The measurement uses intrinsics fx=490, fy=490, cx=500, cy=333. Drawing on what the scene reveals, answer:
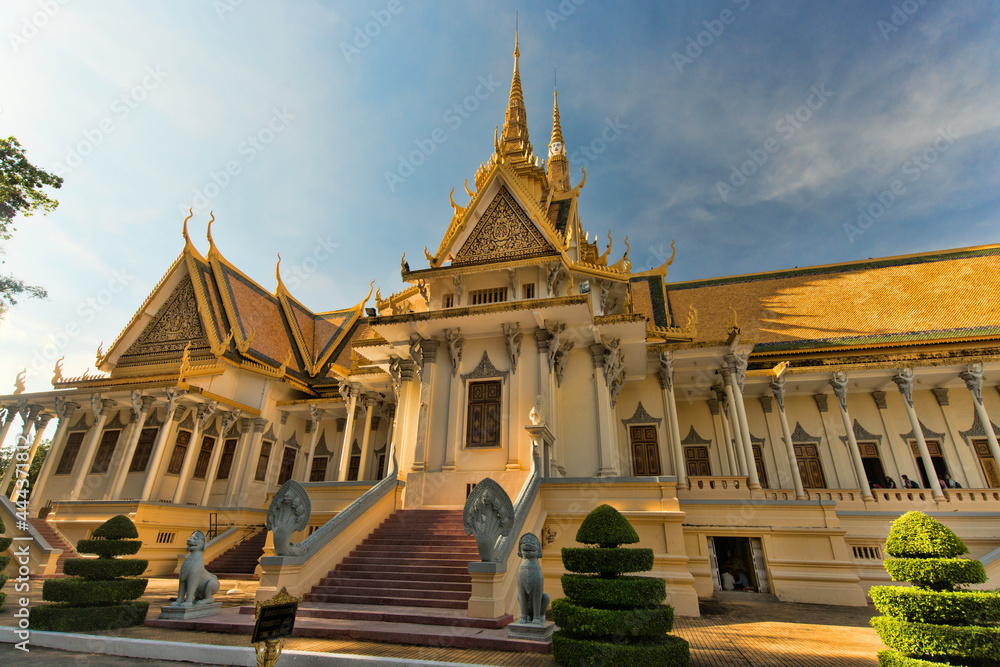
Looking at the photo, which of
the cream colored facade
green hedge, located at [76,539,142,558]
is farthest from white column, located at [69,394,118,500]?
green hedge, located at [76,539,142,558]

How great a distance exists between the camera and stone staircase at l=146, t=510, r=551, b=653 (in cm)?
536

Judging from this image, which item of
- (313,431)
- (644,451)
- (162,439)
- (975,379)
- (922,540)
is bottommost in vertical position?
(922,540)

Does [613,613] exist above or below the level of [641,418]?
below

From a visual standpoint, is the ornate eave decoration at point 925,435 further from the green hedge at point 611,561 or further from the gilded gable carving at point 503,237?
the green hedge at point 611,561

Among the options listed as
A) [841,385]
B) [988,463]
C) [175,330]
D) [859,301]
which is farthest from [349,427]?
[988,463]

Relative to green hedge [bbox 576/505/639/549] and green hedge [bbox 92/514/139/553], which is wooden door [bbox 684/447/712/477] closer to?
green hedge [bbox 576/505/639/549]

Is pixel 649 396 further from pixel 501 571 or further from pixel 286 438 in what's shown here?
pixel 286 438

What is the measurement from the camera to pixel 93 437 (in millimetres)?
16062

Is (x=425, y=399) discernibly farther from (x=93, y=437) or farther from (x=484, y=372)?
(x=93, y=437)

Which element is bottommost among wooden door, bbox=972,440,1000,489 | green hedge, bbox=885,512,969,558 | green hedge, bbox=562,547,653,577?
green hedge, bbox=562,547,653,577

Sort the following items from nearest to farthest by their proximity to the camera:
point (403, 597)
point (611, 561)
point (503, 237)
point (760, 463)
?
1. point (611, 561)
2. point (403, 597)
3. point (503, 237)
4. point (760, 463)

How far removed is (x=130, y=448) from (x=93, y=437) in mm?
2083

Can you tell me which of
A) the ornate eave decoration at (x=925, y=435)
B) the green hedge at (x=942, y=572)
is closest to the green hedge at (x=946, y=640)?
the green hedge at (x=942, y=572)

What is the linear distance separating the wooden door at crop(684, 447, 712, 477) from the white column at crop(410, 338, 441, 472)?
919 cm
